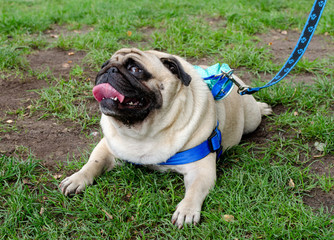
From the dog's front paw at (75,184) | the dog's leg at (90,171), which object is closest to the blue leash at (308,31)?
the dog's leg at (90,171)

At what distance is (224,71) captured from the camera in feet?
10.1

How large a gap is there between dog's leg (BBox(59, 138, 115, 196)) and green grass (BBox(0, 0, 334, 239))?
0.22 feet

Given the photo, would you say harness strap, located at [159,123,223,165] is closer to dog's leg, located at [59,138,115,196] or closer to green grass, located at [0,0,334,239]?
green grass, located at [0,0,334,239]

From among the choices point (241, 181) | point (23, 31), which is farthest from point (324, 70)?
point (23, 31)

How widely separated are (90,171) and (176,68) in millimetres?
1045

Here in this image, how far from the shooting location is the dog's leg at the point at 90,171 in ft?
8.74

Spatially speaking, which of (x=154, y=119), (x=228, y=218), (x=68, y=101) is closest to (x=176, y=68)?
(x=154, y=119)

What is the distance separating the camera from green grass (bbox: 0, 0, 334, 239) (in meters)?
2.37

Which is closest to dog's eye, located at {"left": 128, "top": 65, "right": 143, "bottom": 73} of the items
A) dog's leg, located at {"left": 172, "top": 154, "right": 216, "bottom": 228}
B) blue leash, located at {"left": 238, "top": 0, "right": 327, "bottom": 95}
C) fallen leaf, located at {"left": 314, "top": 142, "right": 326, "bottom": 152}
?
dog's leg, located at {"left": 172, "top": 154, "right": 216, "bottom": 228}

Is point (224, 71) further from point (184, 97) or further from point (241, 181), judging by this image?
point (241, 181)

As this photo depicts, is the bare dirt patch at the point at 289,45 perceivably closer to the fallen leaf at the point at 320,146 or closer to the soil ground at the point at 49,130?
the soil ground at the point at 49,130

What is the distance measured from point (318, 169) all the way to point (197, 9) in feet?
15.0

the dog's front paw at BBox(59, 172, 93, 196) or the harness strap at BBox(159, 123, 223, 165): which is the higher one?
the harness strap at BBox(159, 123, 223, 165)

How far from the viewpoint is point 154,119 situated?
2613mm
